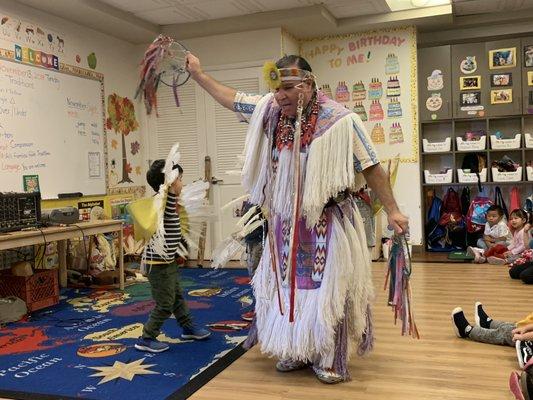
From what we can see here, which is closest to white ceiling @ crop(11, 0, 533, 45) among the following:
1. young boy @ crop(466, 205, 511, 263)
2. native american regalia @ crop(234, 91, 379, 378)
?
young boy @ crop(466, 205, 511, 263)

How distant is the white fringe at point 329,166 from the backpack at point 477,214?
4692 millimetres

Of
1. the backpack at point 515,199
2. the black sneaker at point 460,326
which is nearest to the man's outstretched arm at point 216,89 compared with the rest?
the black sneaker at point 460,326

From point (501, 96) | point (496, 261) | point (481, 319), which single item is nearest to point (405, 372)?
point (481, 319)

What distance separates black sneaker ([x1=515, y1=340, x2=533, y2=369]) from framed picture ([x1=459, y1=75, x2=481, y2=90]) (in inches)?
186

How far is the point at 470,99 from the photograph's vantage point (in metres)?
6.78

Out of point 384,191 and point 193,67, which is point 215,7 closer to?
point 193,67

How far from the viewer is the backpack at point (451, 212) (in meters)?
6.93

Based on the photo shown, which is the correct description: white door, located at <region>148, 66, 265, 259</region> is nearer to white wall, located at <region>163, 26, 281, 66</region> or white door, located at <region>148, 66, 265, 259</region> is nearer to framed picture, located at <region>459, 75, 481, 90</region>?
white wall, located at <region>163, 26, 281, 66</region>

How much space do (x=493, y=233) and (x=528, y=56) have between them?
2.13 metres

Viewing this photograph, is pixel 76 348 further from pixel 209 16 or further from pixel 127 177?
pixel 209 16

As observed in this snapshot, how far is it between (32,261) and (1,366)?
2.27 m

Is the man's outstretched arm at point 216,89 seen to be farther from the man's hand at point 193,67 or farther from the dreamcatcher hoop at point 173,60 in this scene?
the dreamcatcher hoop at point 173,60

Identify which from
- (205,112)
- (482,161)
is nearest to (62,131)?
(205,112)

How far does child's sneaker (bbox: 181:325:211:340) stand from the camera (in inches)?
133
